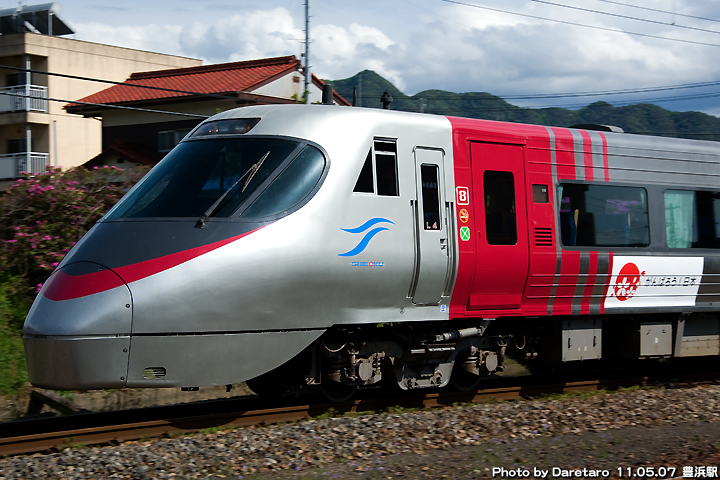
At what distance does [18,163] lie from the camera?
112 feet

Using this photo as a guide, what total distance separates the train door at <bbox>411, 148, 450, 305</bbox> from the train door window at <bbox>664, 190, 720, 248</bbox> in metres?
4.15

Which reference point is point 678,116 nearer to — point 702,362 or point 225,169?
point 702,362

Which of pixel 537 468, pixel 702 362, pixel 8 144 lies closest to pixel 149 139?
pixel 8 144

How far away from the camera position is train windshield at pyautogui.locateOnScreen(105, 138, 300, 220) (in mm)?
7419

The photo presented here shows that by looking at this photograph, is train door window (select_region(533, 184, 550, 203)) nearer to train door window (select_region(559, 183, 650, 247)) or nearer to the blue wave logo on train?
train door window (select_region(559, 183, 650, 247))

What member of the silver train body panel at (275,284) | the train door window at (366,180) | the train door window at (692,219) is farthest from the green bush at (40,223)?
the train door window at (692,219)

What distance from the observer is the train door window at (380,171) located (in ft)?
26.4

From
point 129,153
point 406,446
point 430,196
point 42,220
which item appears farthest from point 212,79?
point 406,446

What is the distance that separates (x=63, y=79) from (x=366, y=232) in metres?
33.5

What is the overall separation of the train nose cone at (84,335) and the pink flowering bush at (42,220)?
22.5ft

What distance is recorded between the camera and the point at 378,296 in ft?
26.1

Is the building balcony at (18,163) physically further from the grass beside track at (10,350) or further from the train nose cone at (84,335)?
the train nose cone at (84,335)

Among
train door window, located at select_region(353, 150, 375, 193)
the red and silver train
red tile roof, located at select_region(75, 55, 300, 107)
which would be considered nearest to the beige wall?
red tile roof, located at select_region(75, 55, 300, 107)

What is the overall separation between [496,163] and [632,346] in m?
3.65
